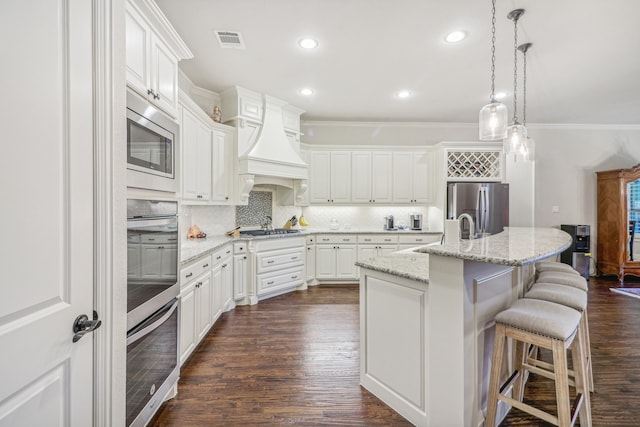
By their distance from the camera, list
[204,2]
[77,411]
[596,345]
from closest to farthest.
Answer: [77,411], [204,2], [596,345]

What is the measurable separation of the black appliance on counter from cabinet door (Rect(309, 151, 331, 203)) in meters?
4.28

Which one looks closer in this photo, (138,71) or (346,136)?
(138,71)

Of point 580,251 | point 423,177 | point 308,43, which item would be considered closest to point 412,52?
point 308,43

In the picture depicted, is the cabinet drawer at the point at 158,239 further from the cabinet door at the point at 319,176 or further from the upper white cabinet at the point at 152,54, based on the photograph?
the cabinet door at the point at 319,176

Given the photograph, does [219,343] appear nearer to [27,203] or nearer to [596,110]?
A: [27,203]

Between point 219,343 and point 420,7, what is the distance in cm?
337

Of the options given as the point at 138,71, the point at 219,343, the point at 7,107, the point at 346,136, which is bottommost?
the point at 219,343

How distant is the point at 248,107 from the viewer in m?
3.99

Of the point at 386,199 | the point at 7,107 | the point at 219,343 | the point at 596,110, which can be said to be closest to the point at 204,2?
the point at 7,107

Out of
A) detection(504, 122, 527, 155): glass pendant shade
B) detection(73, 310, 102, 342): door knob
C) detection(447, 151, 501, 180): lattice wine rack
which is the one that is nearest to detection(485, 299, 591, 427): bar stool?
detection(504, 122, 527, 155): glass pendant shade

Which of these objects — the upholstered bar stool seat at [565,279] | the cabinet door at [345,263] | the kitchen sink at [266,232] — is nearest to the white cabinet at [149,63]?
the kitchen sink at [266,232]

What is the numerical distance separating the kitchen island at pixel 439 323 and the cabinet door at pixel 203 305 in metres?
1.47

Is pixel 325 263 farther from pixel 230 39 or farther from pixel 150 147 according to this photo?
pixel 150 147

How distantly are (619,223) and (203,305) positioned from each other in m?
6.56
